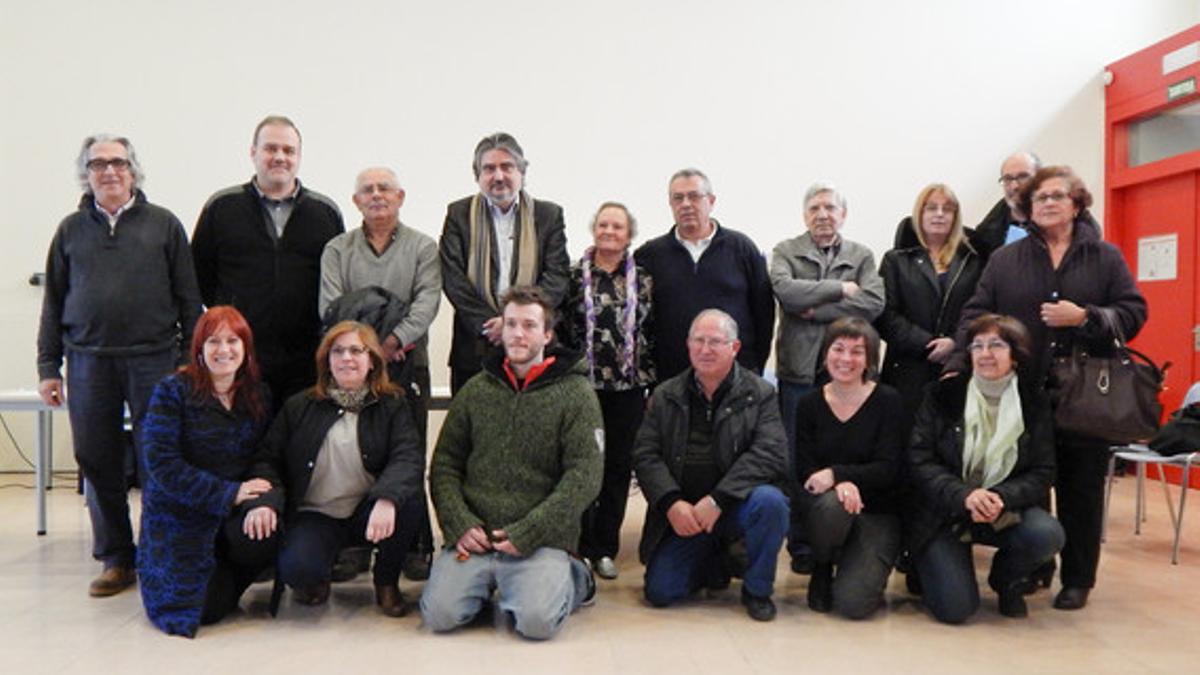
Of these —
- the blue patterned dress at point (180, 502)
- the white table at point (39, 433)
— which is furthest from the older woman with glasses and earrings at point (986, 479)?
the white table at point (39, 433)

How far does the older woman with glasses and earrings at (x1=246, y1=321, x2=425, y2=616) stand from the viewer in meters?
2.85

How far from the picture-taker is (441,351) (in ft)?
19.5

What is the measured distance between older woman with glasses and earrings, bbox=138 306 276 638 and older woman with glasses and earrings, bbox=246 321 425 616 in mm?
98

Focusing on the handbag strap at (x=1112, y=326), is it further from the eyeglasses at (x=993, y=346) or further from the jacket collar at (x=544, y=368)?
the jacket collar at (x=544, y=368)

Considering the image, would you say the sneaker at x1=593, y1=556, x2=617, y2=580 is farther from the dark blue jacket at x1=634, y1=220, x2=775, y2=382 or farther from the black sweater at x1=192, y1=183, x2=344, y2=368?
the black sweater at x1=192, y1=183, x2=344, y2=368

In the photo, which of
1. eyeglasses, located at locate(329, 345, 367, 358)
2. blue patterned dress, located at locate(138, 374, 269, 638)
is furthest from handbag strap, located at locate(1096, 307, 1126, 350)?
blue patterned dress, located at locate(138, 374, 269, 638)

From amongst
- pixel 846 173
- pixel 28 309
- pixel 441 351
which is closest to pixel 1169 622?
pixel 846 173

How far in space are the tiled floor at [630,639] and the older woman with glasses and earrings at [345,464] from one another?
20 cm

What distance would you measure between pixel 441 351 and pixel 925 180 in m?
3.34

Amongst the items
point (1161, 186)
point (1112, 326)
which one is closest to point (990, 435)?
point (1112, 326)

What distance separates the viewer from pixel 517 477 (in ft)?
9.50

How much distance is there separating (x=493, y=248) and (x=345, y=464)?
37.4 inches

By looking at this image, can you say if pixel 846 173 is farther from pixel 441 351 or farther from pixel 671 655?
pixel 671 655

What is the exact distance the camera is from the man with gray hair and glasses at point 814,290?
11.4 feet
